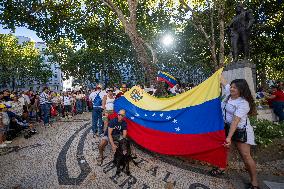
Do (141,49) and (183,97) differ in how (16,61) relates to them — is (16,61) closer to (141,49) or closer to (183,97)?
(141,49)

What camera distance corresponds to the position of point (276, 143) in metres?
7.66

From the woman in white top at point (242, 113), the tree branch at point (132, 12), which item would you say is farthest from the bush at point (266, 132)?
the tree branch at point (132, 12)

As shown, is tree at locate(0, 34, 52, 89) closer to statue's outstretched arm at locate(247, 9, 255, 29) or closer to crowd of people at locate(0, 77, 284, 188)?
crowd of people at locate(0, 77, 284, 188)

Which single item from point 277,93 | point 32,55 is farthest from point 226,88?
point 32,55

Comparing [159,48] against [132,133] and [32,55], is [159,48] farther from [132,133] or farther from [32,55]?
[132,133]

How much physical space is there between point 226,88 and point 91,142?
5.90 metres

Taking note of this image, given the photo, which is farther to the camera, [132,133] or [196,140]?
[132,133]

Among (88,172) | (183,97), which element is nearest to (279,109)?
(183,97)

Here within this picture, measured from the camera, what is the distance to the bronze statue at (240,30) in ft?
38.5

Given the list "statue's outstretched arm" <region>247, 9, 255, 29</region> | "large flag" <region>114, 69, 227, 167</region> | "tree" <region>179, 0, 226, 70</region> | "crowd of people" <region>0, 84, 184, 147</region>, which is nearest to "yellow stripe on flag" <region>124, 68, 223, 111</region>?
"large flag" <region>114, 69, 227, 167</region>

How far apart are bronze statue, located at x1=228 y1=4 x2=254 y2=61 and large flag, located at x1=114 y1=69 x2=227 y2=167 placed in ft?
18.8

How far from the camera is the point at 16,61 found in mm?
62344

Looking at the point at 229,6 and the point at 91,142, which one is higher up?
the point at 229,6

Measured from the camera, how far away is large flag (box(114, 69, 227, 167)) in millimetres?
5883
